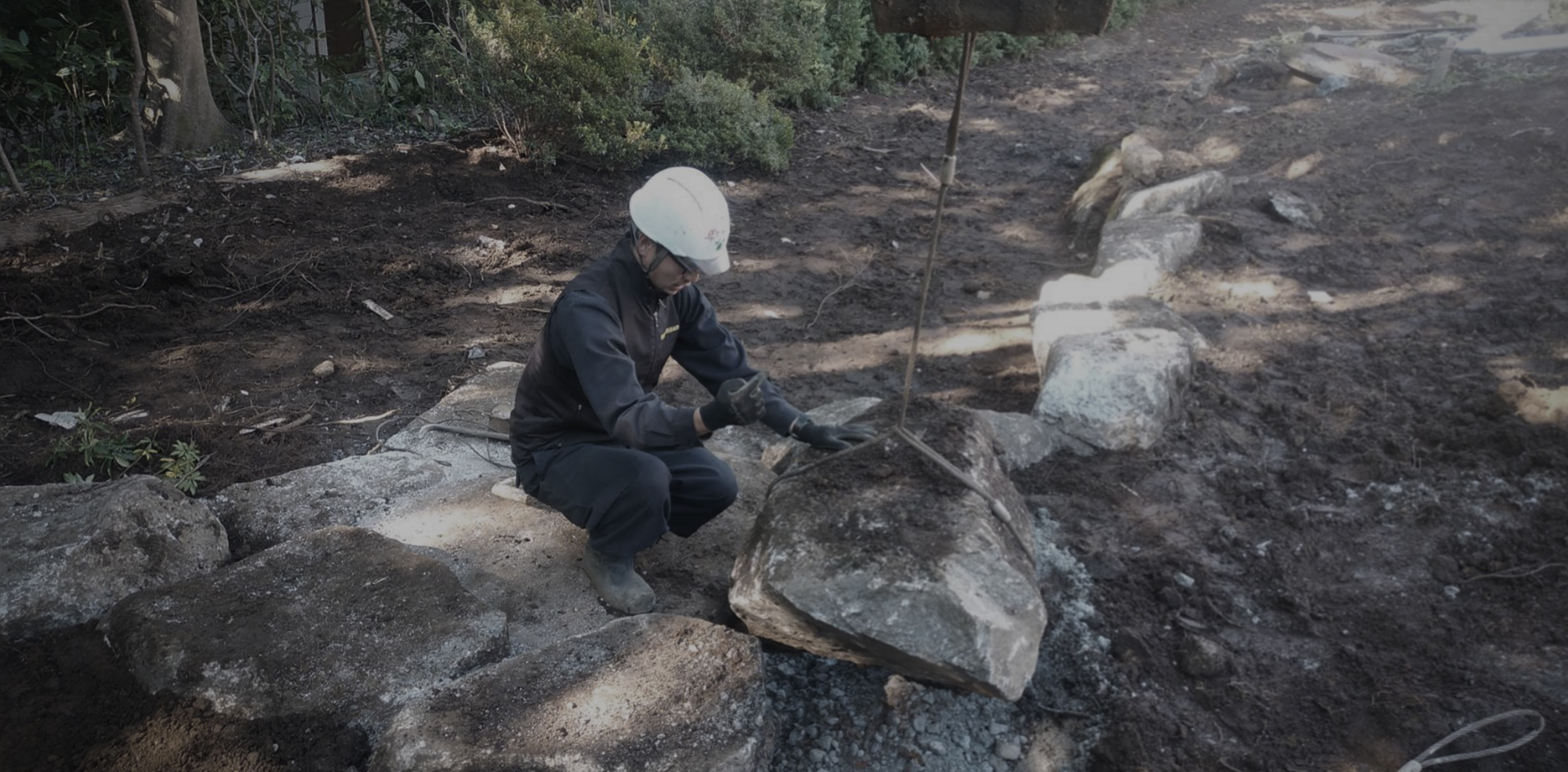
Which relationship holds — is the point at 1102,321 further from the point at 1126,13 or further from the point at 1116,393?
the point at 1126,13

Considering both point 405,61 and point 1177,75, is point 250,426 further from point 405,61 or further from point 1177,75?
point 1177,75

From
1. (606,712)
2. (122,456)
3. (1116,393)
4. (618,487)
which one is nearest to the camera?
(606,712)

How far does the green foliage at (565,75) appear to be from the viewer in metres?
6.89

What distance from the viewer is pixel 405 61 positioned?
8.85 m

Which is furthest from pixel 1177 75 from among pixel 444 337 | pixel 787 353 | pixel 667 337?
pixel 667 337

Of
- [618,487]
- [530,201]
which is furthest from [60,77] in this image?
[618,487]

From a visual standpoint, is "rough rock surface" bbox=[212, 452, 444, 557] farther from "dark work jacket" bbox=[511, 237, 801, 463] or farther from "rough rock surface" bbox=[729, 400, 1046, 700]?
"rough rock surface" bbox=[729, 400, 1046, 700]

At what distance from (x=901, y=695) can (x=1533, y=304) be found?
412cm

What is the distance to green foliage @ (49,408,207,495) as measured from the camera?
386 cm

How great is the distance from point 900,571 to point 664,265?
3.70 ft

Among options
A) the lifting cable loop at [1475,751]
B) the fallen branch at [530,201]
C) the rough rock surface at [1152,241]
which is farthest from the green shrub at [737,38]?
→ the lifting cable loop at [1475,751]

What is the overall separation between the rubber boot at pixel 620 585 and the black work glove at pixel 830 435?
2.22 feet

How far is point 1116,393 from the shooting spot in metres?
4.07

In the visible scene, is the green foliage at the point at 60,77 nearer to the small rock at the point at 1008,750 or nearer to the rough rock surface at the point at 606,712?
the rough rock surface at the point at 606,712
